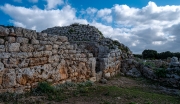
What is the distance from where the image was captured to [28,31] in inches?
285

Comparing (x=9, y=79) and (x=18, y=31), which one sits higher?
(x=18, y=31)

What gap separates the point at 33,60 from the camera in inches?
288

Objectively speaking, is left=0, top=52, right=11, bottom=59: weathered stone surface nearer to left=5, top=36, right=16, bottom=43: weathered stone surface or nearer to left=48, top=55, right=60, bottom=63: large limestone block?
left=5, top=36, right=16, bottom=43: weathered stone surface

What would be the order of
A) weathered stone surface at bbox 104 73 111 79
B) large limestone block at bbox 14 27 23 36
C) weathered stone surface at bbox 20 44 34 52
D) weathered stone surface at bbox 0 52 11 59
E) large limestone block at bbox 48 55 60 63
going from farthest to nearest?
weathered stone surface at bbox 104 73 111 79, large limestone block at bbox 48 55 60 63, weathered stone surface at bbox 20 44 34 52, large limestone block at bbox 14 27 23 36, weathered stone surface at bbox 0 52 11 59

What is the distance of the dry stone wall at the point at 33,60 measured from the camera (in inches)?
255

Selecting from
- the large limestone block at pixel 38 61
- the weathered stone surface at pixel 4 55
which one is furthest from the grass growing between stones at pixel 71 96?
the weathered stone surface at pixel 4 55

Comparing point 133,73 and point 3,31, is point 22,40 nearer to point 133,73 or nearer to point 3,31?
point 3,31

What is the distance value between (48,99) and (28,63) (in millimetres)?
1554

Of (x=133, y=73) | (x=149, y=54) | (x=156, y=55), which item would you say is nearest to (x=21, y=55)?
(x=133, y=73)

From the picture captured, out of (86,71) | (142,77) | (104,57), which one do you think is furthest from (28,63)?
(142,77)

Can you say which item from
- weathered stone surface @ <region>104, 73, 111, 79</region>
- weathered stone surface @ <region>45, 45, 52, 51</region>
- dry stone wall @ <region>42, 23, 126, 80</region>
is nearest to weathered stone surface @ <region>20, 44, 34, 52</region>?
weathered stone surface @ <region>45, 45, 52, 51</region>

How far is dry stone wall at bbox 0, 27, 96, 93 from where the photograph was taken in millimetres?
6483

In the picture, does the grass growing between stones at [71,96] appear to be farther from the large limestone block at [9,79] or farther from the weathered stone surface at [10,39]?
the weathered stone surface at [10,39]

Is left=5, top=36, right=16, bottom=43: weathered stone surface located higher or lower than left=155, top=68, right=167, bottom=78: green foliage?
higher
